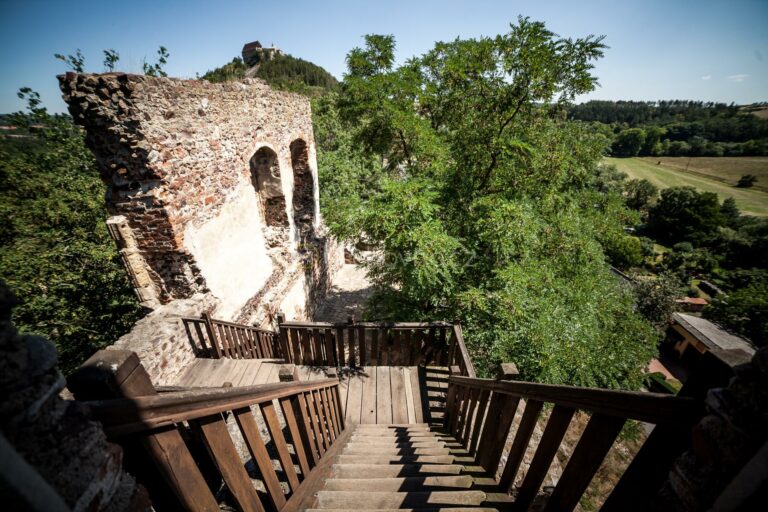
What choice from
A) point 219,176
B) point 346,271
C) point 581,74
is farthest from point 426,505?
point 346,271

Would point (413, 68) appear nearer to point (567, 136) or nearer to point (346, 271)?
point (567, 136)

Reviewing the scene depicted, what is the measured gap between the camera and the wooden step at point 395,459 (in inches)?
113

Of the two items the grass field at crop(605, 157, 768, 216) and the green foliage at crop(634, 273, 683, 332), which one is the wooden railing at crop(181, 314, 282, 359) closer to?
the green foliage at crop(634, 273, 683, 332)

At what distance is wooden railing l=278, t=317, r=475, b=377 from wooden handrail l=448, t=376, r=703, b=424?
3.25 meters

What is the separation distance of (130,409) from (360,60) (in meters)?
10.8

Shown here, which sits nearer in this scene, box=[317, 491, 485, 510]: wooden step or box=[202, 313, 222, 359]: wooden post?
box=[317, 491, 485, 510]: wooden step

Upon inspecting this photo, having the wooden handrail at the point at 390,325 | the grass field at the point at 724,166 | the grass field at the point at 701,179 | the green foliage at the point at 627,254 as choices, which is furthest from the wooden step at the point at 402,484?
the grass field at the point at 724,166

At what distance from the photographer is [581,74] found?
6133mm

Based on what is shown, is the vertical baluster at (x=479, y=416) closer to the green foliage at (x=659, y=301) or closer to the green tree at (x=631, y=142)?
the green foliage at (x=659, y=301)

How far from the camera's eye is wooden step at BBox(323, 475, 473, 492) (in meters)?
2.31

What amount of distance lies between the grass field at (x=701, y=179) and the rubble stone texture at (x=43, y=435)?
5927 centimetres

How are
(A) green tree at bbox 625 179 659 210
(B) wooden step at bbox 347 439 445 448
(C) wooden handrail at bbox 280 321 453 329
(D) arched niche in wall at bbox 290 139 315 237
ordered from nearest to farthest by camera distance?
1. (B) wooden step at bbox 347 439 445 448
2. (C) wooden handrail at bbox 280 321 453 329
3. (D) arched niche in wall at bbox 290 139 315 237
4. (A) green tree at bbox 625 179 659 210

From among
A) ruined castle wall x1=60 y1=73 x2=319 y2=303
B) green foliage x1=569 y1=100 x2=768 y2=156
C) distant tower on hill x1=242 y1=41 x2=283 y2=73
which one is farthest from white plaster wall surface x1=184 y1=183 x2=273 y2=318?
distant tower on hill x1=242 y1=41 x2=283 y2=73

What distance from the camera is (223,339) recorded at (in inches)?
219
